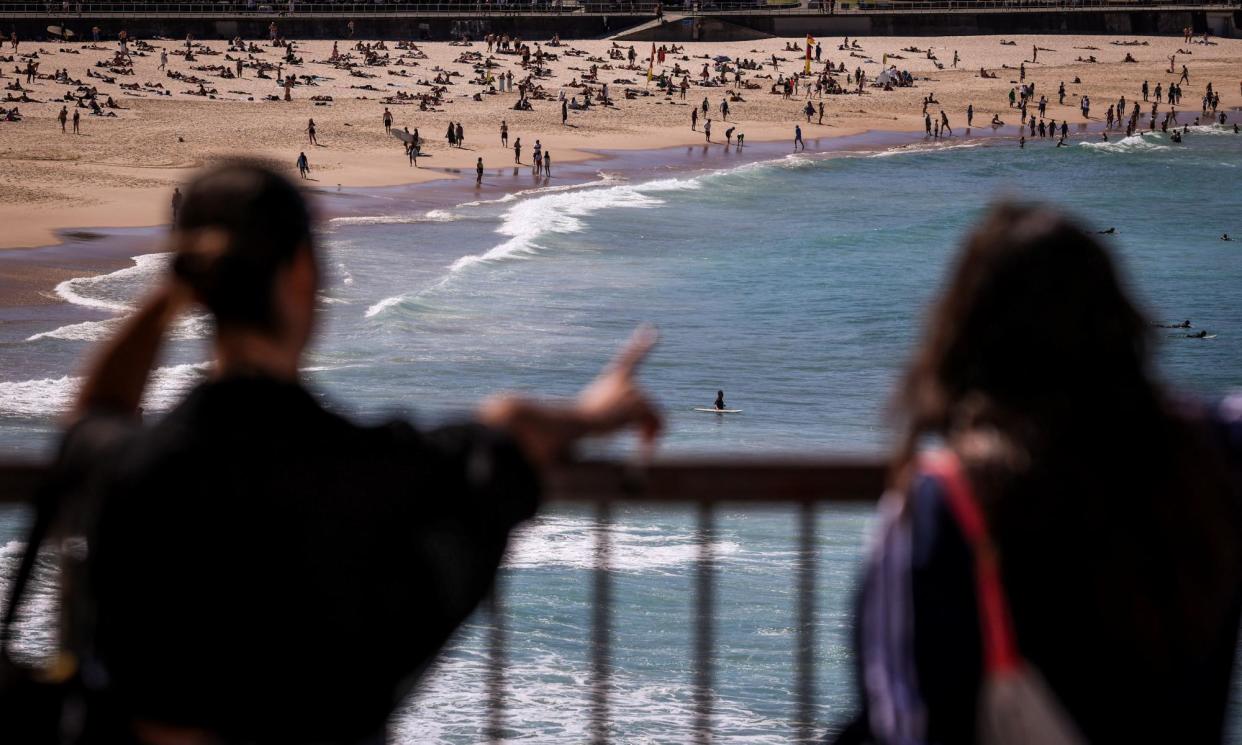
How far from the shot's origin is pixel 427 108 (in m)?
65.0

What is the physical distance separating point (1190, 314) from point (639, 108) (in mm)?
38905

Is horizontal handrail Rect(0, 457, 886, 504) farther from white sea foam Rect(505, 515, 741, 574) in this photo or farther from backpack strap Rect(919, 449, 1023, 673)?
white sea foam Rect(505, 515, 741, 574)

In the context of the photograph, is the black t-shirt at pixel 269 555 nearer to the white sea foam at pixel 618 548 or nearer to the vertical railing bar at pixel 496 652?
the vertical railing bar at pixel 496 652

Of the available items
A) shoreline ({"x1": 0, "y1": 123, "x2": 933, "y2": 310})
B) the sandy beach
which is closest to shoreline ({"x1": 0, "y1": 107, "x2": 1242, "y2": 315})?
shoreline ({"x1": 0, "y1": 123, "x2": 933, "y2": 310})

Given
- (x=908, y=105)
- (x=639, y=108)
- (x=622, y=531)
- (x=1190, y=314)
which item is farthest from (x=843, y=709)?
(x=908, y=105)

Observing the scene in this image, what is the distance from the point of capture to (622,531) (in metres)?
15.3

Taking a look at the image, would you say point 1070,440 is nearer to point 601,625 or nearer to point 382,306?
point 601,625

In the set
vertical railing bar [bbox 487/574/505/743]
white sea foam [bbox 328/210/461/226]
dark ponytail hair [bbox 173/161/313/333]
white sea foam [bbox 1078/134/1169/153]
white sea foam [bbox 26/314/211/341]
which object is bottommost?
white sea foam [bbox 26/314/211/341]

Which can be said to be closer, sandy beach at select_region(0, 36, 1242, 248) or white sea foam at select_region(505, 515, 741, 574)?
white sea foam at select_region(505, 515, 741, 574)

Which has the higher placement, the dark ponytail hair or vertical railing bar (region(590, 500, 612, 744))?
the dark ponytail hair

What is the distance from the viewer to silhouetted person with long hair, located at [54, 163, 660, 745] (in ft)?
6.33

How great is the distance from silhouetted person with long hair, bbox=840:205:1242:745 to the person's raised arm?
42cm

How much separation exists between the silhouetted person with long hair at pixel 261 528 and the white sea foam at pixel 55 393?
19.1 metres

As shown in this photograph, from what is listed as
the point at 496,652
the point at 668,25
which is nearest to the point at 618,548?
the point at 496,652
